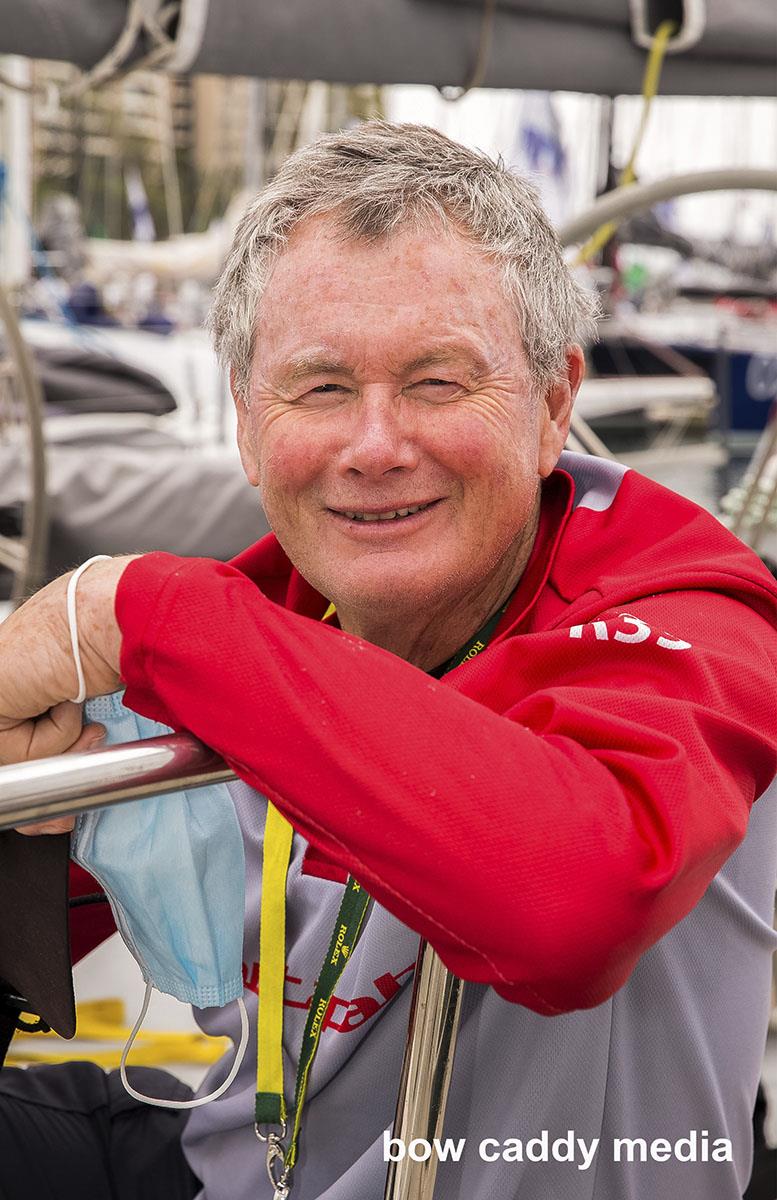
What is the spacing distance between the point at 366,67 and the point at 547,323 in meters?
1.36

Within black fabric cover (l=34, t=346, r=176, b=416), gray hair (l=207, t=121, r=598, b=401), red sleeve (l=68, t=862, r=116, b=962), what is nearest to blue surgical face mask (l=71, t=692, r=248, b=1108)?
red sleeve (l=68, t=862, r=116, b=962)

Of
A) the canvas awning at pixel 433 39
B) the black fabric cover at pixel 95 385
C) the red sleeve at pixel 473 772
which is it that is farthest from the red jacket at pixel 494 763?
the black fabric cover at pixel 95 385

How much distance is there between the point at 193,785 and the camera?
106cm

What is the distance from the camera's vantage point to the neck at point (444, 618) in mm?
1454

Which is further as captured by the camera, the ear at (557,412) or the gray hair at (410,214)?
the ear at (557,412)

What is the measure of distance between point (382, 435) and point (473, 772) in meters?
0.47

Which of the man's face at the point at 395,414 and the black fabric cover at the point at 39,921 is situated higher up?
the man's face at the point at 395,414

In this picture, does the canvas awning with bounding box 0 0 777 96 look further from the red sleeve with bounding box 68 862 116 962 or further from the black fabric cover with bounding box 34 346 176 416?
the black fabric cover with bounding box 34 346 176 416

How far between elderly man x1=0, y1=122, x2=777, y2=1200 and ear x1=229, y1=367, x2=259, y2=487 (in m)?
0.01

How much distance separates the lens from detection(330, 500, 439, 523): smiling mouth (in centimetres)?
139

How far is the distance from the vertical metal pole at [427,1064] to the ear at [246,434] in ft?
2.16

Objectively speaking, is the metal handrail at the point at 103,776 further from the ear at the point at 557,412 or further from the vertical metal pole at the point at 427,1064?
the ear at the point at 557,412

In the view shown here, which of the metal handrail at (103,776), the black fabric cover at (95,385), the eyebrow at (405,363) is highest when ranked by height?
the eyebrow at (405,363)

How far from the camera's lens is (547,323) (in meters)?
1.46
